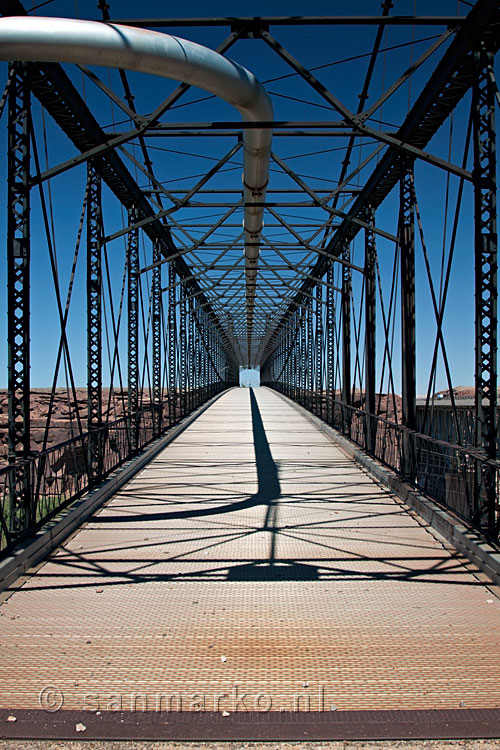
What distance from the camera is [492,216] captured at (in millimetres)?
7996

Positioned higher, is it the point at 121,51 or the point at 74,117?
the point at 74,117

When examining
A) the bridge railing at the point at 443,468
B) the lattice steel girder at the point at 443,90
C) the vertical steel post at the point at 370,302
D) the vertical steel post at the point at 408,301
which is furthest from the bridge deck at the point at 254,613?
the vertical steel post at the point at 370,302

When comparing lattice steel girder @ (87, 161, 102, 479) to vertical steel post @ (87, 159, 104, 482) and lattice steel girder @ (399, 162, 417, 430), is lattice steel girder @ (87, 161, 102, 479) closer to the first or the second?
vertical steel post @ (87, 159, 104, 482)

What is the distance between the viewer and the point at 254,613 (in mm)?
5871

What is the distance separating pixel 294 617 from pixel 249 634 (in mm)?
537

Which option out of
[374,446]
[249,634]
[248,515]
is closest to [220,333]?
[374,446]

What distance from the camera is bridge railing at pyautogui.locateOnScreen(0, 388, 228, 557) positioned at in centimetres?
758

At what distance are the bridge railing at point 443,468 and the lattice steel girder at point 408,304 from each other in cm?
54

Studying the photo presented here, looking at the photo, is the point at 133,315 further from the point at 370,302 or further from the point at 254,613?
the point at 254,613

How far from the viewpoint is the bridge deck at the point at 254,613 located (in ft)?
14.7

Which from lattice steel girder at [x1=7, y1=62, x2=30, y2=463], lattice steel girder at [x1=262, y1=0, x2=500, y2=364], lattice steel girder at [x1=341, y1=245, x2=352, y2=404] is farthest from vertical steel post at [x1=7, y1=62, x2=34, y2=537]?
lattice steel girder at [x1=341, y1=245, x2=352, y2=404]

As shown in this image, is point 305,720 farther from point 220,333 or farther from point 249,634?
point 220,333

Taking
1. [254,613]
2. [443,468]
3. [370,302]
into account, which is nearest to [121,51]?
[254,613]

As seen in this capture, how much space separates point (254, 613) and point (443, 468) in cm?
447
